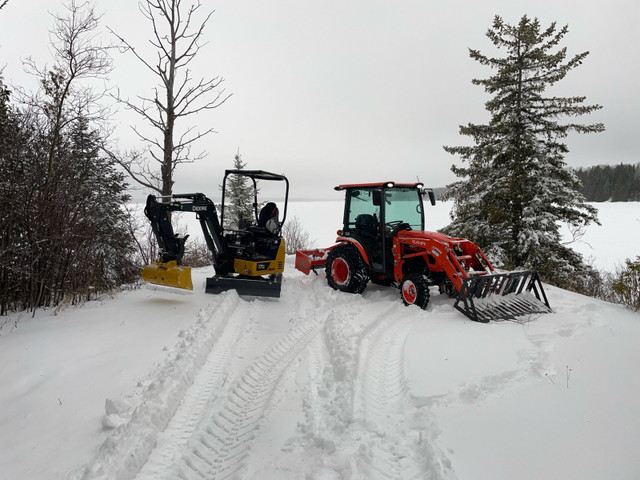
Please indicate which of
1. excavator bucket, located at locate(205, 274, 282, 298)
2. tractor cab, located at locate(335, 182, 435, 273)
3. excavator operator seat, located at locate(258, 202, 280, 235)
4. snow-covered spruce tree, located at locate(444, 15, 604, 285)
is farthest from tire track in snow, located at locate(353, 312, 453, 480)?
snow-covered spruce tree, located at locate(444, 15, 604, 285)

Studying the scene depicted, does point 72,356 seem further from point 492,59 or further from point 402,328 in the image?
point 492,59

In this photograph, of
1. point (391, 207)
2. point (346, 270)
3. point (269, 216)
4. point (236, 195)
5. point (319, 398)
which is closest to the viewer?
point (319, 398)

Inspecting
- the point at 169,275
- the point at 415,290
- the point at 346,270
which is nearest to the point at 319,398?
the point at 415,290

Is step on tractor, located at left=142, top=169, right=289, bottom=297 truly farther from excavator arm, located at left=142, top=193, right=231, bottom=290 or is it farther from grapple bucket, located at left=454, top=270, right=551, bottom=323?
grapple bucket, located at left=454, top=270, right=551, bottom=323

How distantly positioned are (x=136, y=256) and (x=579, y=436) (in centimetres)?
1234

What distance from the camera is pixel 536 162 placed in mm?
11766

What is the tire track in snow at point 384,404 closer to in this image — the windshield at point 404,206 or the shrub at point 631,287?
the windshield at point 404,206

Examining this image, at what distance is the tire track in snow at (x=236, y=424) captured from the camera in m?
2.46

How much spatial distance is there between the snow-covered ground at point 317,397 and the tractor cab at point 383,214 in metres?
2.06

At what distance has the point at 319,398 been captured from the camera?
3262 mm

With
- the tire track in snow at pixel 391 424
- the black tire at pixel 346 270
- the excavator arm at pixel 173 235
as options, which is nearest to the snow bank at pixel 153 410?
the tire track in snow at pixel 391 424

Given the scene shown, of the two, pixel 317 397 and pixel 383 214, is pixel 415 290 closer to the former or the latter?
pixel 383 214

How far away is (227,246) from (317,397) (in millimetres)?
5051

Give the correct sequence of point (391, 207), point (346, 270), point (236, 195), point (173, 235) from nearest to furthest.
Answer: point (173, 235) → point (391, 207) → point (346, 270) → point (236, 195)
